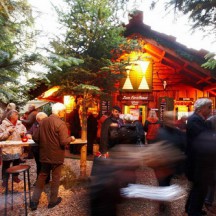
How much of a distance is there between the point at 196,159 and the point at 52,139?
283 centimetres

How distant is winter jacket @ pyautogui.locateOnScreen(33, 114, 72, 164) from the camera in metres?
4.92

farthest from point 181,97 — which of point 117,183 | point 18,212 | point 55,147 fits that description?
point 117,183

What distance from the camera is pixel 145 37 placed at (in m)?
10.6

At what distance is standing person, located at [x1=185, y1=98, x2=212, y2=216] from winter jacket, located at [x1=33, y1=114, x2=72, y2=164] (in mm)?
2463

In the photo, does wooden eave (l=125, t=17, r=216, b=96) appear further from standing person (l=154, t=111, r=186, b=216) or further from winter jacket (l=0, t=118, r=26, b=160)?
winter jacket (l=0, t=118, r=26, b=160)

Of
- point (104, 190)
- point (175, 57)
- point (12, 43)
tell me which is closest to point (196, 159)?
point (104, 190)

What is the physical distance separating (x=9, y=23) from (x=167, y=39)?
7672 mm

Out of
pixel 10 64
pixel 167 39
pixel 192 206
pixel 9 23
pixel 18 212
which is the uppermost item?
pixel 167 39

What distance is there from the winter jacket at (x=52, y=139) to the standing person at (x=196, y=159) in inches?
97.0

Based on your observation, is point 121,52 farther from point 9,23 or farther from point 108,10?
point 9,23

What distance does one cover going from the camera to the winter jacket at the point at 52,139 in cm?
492

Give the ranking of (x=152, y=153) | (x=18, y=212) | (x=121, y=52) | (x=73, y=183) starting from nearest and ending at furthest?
1. (x=152, y=153)
2. (x=18, y=212)
3. (x=73, y=183)
4. (x=121, y=52)

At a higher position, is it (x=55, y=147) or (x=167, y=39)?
(x=167, y=39)

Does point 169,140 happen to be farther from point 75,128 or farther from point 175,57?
point 75,128
